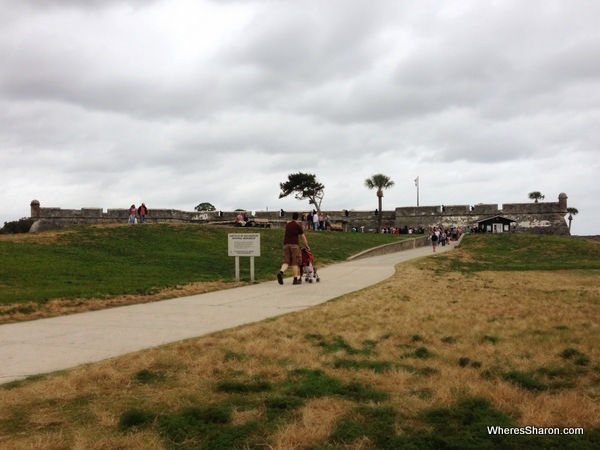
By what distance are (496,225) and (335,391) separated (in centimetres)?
4907

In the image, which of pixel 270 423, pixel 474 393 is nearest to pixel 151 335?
pixel 270 423

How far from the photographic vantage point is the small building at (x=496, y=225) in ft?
163

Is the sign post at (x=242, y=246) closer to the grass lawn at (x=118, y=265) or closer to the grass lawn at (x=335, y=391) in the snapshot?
the grass lawn at (x=118, y=265)

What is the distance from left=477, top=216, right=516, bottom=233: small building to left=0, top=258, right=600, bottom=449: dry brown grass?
43.2m

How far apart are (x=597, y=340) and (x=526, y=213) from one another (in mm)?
49709

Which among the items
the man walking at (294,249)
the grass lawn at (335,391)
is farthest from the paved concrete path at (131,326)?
the man walking at (294,249)

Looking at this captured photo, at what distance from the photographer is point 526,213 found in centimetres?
5241

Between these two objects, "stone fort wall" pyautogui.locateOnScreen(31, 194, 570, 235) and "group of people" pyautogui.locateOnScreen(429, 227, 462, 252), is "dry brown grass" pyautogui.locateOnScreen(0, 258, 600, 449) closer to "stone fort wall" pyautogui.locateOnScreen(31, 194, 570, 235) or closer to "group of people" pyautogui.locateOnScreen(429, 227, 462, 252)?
"group of people" pyautogui.locateOnScreen(429, 227, 462, 252)

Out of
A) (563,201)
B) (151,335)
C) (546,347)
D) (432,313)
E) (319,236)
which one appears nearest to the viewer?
(546,347)

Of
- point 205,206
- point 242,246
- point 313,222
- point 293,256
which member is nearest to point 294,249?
point 293,256

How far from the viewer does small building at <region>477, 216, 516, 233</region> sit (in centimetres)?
4962

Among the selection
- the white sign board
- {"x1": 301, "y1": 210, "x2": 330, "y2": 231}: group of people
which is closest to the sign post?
the white sign board

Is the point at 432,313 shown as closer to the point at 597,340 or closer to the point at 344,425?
the point at 597,340

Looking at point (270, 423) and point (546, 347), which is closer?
point (270, 423)
